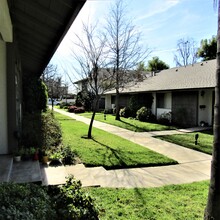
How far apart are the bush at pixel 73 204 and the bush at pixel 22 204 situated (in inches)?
12.2

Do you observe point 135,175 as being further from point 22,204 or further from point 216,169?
point 22,204

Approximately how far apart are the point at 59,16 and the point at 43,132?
179 inches

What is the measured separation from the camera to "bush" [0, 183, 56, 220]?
7.01ft

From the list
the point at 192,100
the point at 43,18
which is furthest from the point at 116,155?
the point at 192,100

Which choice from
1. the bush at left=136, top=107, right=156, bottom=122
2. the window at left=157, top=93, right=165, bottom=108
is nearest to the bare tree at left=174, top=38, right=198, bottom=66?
the window at left=157, top=93, right=165, bottom=108

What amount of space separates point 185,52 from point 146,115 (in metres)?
30.9

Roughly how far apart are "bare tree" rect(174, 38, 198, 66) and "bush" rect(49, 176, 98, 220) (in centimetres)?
4289

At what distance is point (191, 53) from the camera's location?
141 ft

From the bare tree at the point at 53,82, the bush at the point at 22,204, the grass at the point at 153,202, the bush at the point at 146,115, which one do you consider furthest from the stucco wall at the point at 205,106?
the bare tree at the point at 53,82

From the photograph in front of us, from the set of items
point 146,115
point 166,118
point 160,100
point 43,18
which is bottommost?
point 166,118

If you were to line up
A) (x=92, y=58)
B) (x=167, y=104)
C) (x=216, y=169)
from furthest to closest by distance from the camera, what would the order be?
(x=167, y=104)
(x=92, y=58)
(x=216, y=169)

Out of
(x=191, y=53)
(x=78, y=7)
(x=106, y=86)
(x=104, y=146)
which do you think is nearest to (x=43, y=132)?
(x=104, y=146)

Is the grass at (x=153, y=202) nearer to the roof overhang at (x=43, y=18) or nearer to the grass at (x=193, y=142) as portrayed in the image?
the roof overhang at (x=43, y=18)

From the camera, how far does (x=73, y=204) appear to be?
335cm
